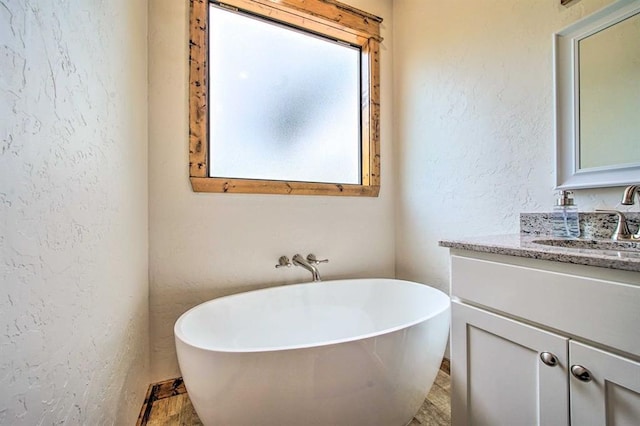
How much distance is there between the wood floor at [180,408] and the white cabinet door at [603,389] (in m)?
0.73

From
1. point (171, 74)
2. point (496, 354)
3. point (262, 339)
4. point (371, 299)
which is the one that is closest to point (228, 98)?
point (171, 74)

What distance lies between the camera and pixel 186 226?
4.81ft

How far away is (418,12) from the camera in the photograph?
→ 6.02 feet

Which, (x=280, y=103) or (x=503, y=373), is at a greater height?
(x=280, y=103)

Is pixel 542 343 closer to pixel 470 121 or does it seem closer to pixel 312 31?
pixel 470 121

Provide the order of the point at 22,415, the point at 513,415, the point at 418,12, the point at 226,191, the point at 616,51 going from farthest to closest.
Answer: the point at 418,12, the point at 226,191, the point at 616,51, the point at 513,415, the point at 22,415

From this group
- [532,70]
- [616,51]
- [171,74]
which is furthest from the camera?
[171,74]

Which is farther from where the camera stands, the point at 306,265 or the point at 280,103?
the point at 280,103

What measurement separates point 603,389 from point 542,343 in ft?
0.40

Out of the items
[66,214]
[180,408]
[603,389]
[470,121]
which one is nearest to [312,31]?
[470,121]

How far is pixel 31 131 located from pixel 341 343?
3.07ft

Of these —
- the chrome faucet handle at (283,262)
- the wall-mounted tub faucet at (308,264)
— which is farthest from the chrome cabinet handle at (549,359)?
the chrome faucet handle at (283,262)

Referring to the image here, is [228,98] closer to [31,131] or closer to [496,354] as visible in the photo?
[31,131]

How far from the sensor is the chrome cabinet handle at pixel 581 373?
60cm
